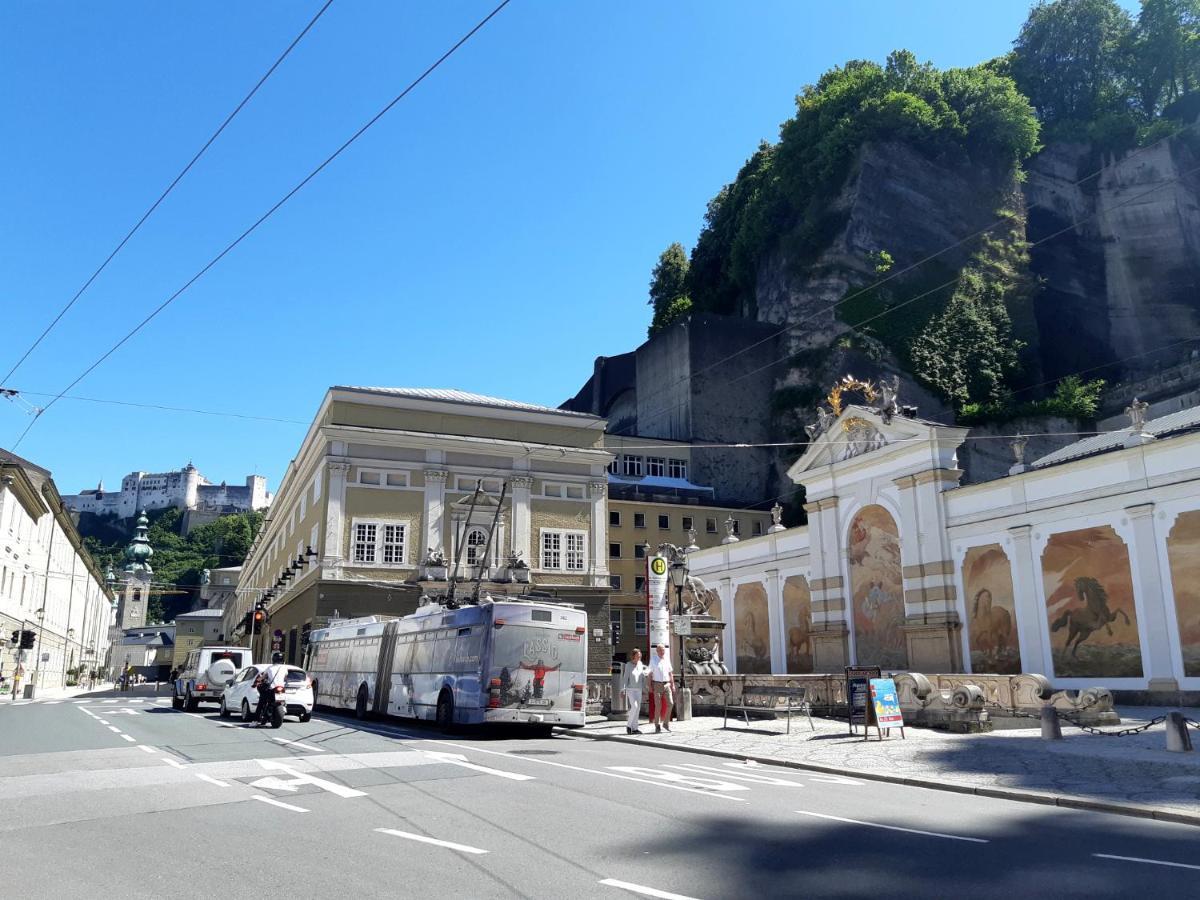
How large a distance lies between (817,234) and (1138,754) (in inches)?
2370

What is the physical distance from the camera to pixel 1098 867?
25.0ft

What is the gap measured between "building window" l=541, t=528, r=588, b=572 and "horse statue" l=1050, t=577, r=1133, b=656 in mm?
23114

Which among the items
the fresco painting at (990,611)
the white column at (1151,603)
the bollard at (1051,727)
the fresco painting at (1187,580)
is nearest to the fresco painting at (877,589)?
the fresco painting at (990,611)

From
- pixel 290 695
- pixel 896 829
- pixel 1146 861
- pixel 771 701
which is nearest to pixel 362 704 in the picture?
pixel 290 695

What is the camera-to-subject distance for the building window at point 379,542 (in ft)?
142

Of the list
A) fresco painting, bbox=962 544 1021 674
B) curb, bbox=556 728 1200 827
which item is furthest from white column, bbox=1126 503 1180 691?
curb, bbox=556 728 1200 827

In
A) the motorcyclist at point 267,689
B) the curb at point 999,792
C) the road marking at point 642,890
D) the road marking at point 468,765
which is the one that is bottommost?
the curb at point 999,792

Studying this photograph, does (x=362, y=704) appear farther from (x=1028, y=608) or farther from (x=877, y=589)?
(x=1028, y=608)

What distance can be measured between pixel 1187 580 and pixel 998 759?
16.2 metres

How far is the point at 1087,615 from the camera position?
97.6 feet

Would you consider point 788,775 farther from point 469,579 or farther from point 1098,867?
point 469,579

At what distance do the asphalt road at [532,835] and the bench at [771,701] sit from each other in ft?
30.5

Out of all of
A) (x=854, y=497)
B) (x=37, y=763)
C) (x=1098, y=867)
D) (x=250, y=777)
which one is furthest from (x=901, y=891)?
(x=854, y=497)

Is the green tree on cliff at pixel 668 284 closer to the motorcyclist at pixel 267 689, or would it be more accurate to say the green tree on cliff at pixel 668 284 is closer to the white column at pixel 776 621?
the white column at pixel 776 621
